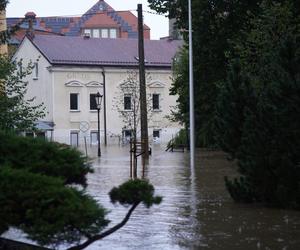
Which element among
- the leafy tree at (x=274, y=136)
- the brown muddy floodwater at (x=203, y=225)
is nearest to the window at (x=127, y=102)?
the brown muddy floodwater at (x=203, y=225)

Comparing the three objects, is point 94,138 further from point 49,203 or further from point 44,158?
point 49,203

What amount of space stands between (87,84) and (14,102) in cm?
5709

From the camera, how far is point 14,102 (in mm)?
15789

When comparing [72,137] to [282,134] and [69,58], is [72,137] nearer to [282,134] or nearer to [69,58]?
[69,58]

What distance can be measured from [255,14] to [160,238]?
24.9m

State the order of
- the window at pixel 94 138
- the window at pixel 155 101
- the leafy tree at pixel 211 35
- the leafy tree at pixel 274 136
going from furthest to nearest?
1. the window at pixel 155 101
2. the window at pixel 94 138
3. the leafy tree at pixel 211 35
4. the leafy tree at pixel 274 136

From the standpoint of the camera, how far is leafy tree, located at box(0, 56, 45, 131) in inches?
597

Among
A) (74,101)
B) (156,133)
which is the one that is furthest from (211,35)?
(156,133)

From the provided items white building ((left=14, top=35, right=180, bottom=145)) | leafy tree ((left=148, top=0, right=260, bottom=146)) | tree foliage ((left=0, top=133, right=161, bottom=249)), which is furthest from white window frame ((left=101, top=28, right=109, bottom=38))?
tree foliage ((left=0, top=133, right=161, bottom=249))

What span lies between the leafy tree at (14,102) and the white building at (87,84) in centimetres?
5073

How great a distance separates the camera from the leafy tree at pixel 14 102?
1516cm

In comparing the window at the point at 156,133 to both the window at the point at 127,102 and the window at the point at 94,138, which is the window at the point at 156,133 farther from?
the window at the point at 94,138

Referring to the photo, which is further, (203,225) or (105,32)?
(105,32)

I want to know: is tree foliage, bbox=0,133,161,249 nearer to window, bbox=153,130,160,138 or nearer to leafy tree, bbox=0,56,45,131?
leafy tree, bbox=0,56,45,131
